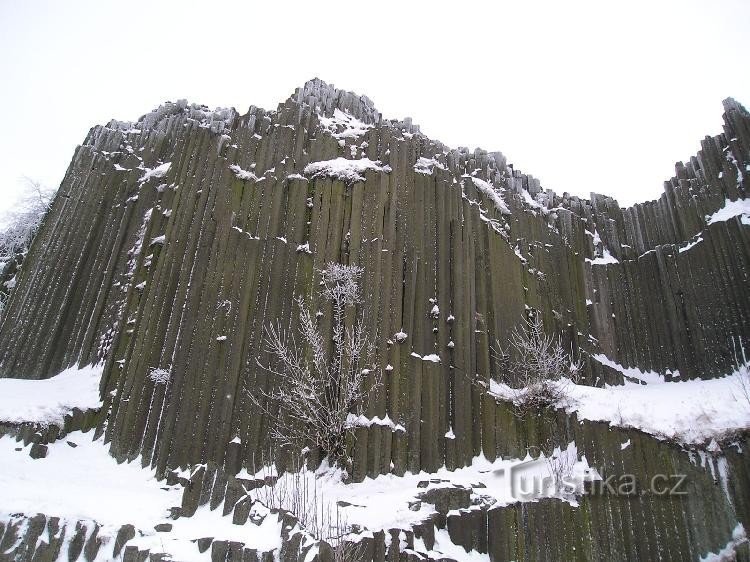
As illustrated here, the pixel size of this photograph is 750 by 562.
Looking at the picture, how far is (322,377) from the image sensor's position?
34.8 feet

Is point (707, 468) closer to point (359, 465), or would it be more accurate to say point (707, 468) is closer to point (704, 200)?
point (359, 465)

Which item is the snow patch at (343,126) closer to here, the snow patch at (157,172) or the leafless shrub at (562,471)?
the snow patch at (157,172)

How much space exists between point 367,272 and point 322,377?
8.67 ft

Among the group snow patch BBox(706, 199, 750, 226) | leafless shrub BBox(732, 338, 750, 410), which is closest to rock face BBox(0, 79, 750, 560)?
snow patch BBox(706, 199, 750, 226)

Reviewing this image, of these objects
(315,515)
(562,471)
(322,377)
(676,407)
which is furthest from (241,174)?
(676,407)

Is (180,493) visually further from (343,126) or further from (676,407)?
(343,126)

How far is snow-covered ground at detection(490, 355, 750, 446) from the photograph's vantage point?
888 cm

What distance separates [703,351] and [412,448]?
8.42m

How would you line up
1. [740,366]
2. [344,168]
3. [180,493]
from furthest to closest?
1. [344,168]
2. [740,366]
3. [180,493]

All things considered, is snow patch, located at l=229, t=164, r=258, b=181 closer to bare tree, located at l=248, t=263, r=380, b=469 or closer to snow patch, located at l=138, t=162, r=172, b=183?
snow patch, located at l=138, t=162, r=172, b=183

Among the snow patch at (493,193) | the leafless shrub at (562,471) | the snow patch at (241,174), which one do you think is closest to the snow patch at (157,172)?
the snow patch at (241,174)

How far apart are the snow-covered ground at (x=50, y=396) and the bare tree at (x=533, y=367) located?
9.27 m

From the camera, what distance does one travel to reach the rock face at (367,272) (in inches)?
417

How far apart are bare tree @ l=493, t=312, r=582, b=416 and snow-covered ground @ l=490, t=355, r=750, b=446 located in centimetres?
21
